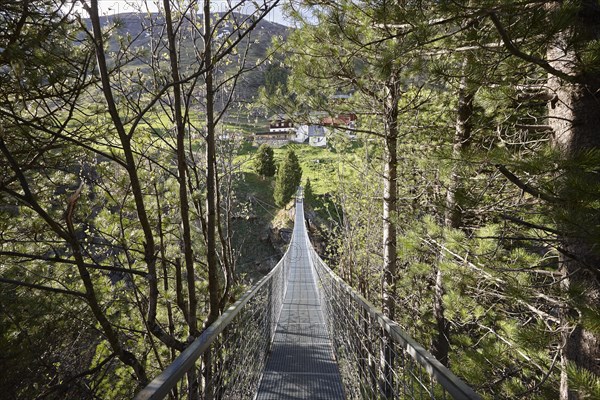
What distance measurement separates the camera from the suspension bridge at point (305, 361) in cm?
108

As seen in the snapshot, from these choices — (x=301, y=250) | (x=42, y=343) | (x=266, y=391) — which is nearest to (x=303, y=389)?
(x=266, y=391)

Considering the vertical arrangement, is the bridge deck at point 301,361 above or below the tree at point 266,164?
below

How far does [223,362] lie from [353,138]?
125 inches

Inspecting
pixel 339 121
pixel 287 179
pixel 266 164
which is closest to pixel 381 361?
pixel 339 121

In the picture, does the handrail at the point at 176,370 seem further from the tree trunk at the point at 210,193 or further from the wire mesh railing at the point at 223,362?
the tree trunk at the point at 210,193

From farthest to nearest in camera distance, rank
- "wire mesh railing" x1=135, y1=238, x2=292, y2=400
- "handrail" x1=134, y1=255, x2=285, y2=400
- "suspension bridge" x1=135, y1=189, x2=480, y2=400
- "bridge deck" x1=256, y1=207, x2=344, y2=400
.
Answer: "bridge deck" x1=256, y1=207, x2=344, y2=400, "suspension bridge" x1=135, y1=189, x2=480, y2=400, "wire mesh railing" x1=135, y1=238, x2=292, y2=400, "handrail" x1=134, y1=255, x2=285, y2=400

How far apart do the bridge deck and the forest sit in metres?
0.75

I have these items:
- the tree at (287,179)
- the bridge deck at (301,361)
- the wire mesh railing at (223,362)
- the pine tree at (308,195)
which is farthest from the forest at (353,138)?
the pine tree at (308,195)

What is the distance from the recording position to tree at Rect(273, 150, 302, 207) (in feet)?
60.7

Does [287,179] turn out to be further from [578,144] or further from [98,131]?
[578,144]

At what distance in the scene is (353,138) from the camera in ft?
14.0

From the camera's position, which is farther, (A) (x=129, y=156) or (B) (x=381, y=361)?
(B) (x=381, y=361)

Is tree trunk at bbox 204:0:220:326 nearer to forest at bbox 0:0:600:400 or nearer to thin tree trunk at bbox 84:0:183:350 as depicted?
forest at bbox 0:0:600:400

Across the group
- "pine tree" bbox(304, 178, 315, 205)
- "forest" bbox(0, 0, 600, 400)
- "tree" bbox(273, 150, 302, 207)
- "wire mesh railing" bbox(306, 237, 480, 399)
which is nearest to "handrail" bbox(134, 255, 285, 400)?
"forest" bbox(0, 0, 600, 400)
